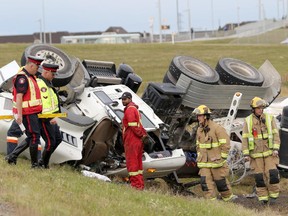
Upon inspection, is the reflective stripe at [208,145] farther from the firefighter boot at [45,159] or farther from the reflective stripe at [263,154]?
the firefighter boot at [45,159]

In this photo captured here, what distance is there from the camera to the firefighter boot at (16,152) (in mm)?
8562

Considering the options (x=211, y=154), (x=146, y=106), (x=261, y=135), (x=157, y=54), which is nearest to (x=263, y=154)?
(x=261, y=135)

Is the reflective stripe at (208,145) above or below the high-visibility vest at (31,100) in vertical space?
below

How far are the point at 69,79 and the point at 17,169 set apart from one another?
2.66 meters

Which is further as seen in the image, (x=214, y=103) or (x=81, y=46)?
(x=81, y=46)

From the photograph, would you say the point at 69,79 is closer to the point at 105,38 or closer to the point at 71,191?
the point at 71,191

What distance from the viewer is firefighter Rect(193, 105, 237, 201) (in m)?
9.55

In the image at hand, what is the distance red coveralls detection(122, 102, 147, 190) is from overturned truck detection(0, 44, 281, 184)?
34cm

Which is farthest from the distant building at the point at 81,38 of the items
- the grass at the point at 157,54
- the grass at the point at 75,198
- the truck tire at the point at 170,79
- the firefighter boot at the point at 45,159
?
the grass at the point at 75,198

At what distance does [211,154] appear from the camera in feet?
31.6

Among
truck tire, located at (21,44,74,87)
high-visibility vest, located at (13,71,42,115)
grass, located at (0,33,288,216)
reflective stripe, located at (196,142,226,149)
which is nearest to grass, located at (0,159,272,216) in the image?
grass, located at (0,33,288,216)

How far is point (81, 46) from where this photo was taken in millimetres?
45031

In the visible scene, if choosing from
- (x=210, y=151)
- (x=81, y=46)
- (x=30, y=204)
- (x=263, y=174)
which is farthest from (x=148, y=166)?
(x=81, y=46)

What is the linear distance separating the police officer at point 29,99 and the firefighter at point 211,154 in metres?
2.51
